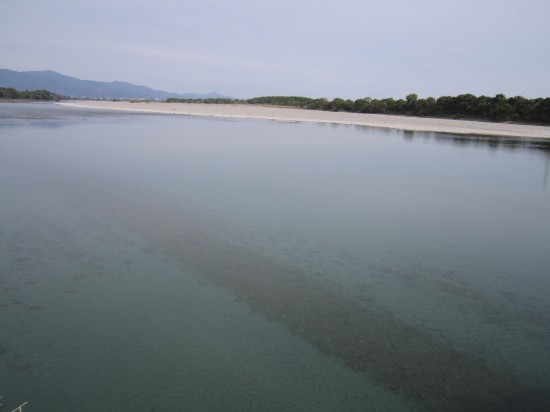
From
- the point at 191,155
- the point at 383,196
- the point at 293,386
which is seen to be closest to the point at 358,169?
the point at 383,196

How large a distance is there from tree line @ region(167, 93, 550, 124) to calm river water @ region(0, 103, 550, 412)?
3881cm

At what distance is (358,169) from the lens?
1415 centimetres

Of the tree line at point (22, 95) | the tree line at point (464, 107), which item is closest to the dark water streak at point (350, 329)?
the tree line at point (464, 107)

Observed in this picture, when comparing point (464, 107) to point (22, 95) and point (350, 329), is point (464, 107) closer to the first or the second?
point (350, 329)

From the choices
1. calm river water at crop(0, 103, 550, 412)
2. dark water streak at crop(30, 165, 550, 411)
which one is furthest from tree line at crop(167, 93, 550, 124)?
dark water streak at crop(30, 165, 550, 411)

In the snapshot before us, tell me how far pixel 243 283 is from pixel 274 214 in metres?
3.09

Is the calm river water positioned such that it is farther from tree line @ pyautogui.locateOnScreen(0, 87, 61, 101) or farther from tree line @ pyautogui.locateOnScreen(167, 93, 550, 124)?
tree line @ pyautogui.locateOnScreen(0, 87, 61, 101)

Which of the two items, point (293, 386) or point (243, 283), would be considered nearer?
point (293, 386)

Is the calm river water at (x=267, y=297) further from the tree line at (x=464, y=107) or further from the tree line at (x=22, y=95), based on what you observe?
the tree line at (x=22, y=95)

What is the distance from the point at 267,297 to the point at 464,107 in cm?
5139

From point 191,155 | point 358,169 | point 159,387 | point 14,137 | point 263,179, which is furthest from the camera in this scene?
point 14,137

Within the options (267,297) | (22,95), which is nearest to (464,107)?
(267,297)

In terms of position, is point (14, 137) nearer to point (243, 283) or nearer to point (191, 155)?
point (191, 155)

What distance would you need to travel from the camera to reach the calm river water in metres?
3.47
